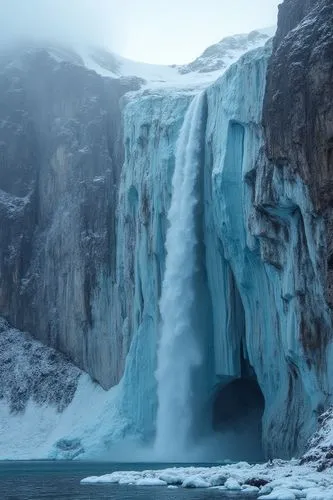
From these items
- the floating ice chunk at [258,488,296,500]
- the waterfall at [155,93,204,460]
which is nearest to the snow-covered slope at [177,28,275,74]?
the waterfall at [155,93,204,460]

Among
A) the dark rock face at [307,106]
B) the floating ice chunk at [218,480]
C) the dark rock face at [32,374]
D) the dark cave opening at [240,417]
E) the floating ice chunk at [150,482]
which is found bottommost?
the floating ice chunk at [150,482]

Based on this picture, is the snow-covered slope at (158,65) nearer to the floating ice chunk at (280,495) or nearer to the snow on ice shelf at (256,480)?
the snow on ice shelf at (256,480)

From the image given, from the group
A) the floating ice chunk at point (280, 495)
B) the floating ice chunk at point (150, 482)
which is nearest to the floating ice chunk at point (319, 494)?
the floating ice chunk at point (280, 495)

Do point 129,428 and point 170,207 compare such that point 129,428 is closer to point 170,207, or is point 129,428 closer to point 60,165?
point 170,207

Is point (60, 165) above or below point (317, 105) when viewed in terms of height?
above

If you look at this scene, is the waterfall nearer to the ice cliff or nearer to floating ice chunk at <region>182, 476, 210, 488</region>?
the ice cliff

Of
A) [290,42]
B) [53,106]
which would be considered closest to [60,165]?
[53,106]

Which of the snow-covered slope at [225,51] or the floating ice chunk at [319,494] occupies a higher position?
the snow-covered slope at [225,51]
